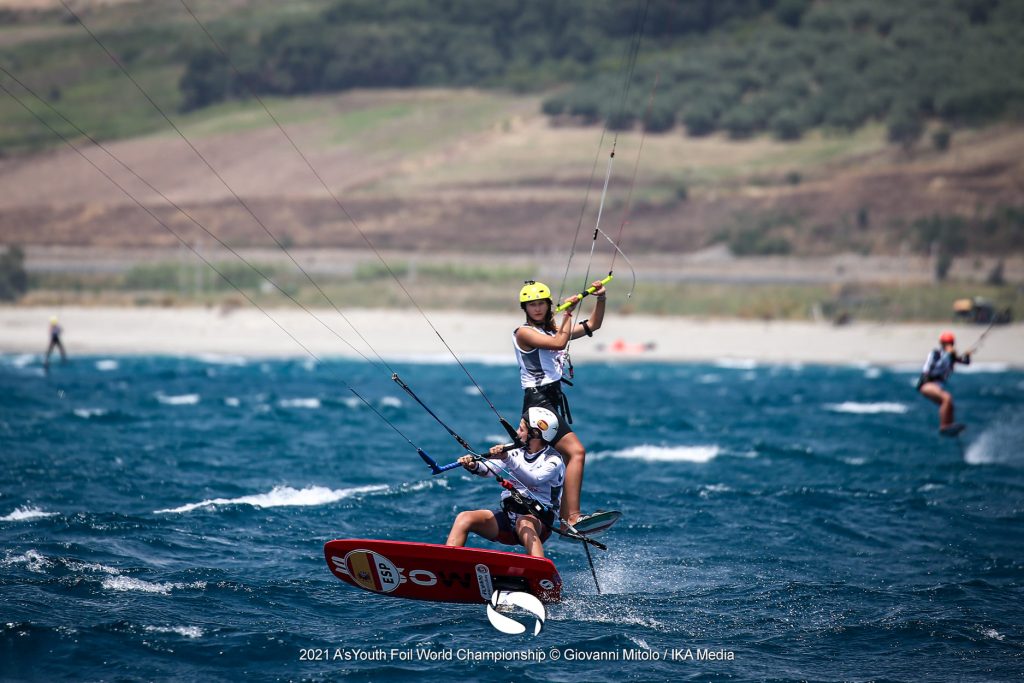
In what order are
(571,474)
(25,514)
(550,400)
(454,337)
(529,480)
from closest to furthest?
1. (529,480)
2. (571,474)
3. (550,400)
4. (25,514)
5. (454,337)

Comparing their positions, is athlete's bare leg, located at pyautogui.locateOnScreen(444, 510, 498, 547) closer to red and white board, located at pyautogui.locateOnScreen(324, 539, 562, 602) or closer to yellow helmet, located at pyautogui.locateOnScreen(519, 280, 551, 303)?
red and white board, located at pyautogui.locateOnScreen(324, 539, 562, 602)

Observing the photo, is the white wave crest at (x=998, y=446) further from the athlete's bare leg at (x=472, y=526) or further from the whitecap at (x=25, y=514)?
the whitecap at (x=25, y=514)

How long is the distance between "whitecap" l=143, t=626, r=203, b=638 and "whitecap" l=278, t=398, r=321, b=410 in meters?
19.3

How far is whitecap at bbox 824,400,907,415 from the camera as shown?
31125 millimetres

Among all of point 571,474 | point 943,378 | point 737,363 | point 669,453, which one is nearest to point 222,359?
point 737,363

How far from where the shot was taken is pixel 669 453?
78.3 ft

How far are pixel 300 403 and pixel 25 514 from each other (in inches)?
619

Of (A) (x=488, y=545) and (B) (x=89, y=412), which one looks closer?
(A) (x=488, y=545)

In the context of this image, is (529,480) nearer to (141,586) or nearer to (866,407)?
(141,586)

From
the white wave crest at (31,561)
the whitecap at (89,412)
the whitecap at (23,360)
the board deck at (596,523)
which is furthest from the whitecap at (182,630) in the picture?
the whitecap at (23,360)

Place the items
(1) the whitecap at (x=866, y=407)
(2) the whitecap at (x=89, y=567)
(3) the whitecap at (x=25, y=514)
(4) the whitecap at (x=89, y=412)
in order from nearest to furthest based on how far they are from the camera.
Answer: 1. (2) the whitecap at (x=89, y=567)
2. (3) the whitecap at (x=25, y=514)
3. (4) the whitecap at (x=89, y=412)
4. (1) the whitecap at (x=866, y=407)

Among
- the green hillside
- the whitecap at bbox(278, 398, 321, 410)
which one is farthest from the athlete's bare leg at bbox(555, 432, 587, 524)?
the green hillside

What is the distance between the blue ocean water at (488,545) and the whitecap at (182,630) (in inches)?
1.7

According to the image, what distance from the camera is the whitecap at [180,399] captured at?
30.6m
